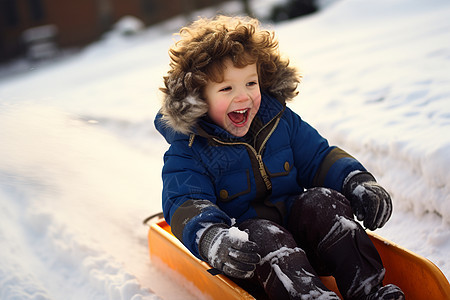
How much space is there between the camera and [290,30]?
8336 mm

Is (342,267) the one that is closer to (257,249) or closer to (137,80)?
(257,249)

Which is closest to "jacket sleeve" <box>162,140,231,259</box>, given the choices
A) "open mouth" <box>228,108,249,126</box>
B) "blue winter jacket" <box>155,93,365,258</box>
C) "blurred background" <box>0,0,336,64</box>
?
"blue winter jacket" <box>155,93,365,258</box>

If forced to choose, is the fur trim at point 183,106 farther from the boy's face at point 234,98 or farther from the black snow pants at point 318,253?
the black snow pants at point 318,253

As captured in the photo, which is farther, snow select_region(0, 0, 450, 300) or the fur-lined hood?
snow select_region(0, 0, 450, 300)

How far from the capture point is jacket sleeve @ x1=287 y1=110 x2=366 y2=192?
1943 millimetres

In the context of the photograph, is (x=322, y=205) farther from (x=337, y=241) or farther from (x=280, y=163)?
(x=280, y=163)

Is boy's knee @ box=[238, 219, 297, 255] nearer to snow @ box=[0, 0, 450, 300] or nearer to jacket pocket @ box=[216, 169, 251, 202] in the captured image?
→ jacket pocket @ box=[216, 169, 251, 202]

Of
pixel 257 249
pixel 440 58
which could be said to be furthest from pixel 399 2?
pixel 257 249

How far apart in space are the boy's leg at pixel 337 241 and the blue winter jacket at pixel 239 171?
13cm

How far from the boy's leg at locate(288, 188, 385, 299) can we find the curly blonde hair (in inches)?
21.6

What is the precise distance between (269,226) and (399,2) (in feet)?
25.2

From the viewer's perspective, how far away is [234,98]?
5.90 feet

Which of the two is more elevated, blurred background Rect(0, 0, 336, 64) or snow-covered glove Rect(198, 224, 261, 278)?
snow-covered glove Rect(198, 224, 261, 278)

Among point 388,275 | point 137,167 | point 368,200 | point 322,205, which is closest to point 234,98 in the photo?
point 322,205
